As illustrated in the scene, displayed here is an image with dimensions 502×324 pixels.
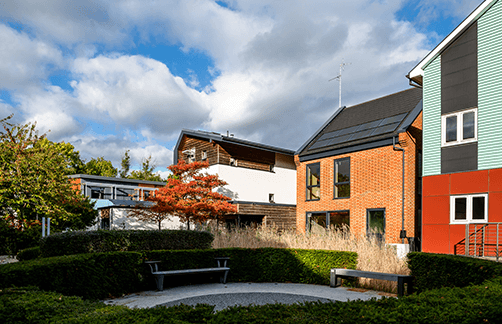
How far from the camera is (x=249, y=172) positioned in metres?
22.0

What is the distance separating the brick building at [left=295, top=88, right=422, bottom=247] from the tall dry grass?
3134 millimetres

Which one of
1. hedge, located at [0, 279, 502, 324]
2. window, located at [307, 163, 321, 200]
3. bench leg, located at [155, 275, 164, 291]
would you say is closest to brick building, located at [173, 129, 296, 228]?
window, located at [307, 163, 321, 200]

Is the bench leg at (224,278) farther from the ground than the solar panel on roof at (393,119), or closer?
A: closer

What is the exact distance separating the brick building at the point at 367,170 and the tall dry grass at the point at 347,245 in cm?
313

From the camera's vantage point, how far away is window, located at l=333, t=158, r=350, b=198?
16750 mm

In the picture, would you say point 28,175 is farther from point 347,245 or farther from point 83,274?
point 347,245

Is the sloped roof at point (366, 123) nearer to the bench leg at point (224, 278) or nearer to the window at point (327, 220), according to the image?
the window at point (327, 220)

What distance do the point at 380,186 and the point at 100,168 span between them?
31.8 metres

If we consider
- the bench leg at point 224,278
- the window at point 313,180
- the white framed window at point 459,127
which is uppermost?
the white framed window at point 459,127

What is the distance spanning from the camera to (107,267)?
764 cm

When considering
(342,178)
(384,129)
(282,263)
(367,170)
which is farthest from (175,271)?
(384,129)

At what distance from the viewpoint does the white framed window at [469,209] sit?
11.7 metres

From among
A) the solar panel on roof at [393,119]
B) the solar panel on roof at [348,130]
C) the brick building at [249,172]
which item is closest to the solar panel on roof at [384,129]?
the solar panel on roof at [393,119]

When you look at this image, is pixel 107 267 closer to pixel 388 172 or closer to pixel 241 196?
pixel 388 172
